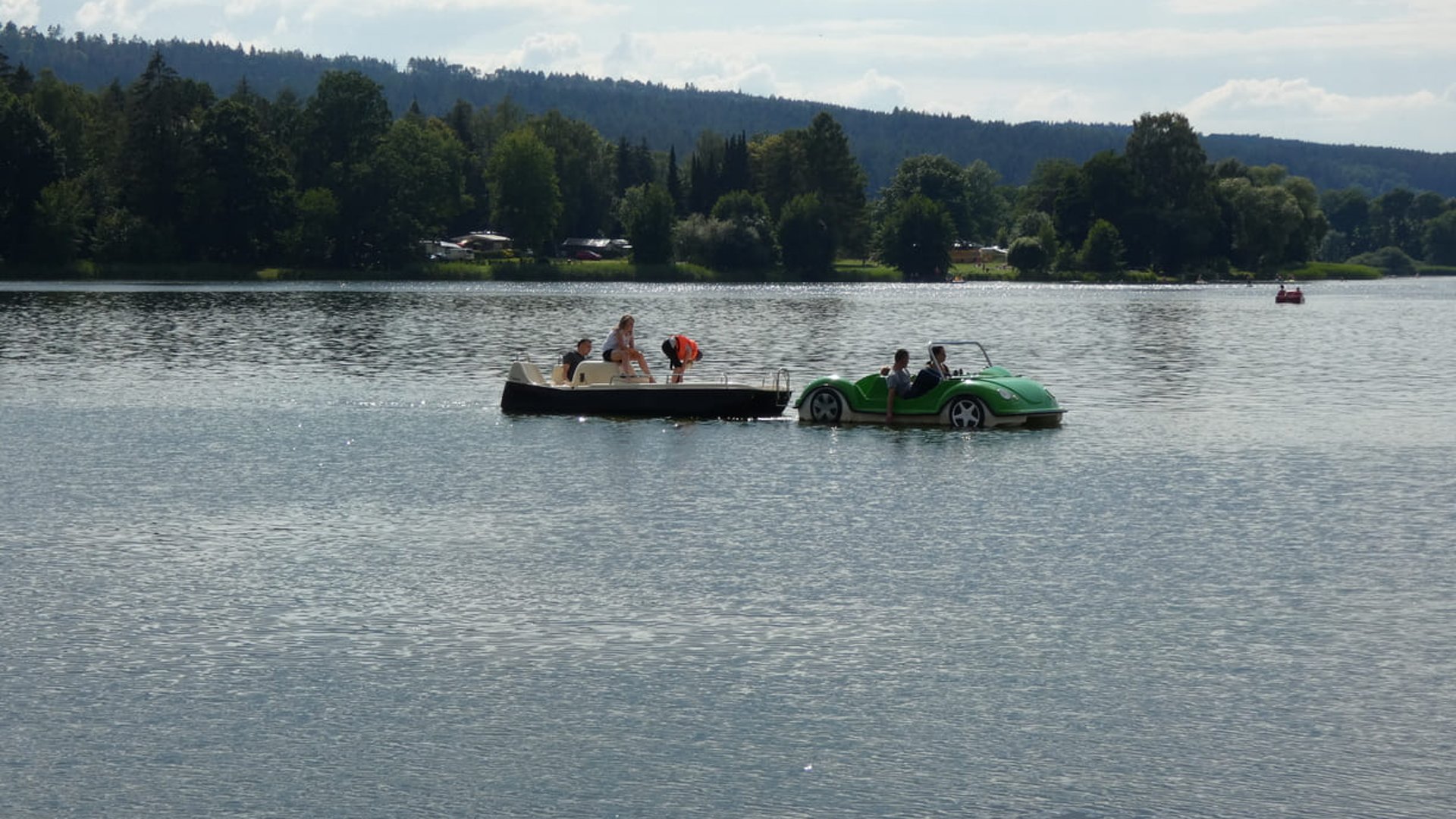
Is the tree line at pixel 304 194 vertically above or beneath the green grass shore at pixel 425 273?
above

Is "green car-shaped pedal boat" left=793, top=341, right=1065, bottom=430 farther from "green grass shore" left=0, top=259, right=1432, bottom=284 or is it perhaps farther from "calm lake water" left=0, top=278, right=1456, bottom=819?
"green grass shore" left=0, top=259, right=1432, bottom=284

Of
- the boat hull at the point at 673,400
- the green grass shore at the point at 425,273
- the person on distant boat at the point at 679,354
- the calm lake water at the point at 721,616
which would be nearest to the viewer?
the calm lake water at the point at 721,616

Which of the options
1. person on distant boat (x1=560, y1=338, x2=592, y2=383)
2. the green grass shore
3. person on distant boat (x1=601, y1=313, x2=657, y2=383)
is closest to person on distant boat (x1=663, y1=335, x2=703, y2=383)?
person on distant boat (x1=601, y1=313, x2=657, y2=383)

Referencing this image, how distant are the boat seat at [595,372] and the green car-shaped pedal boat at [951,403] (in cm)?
495

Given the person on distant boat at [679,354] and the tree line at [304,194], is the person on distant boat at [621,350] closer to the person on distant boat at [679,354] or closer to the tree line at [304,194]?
the person on distant boat at [679,354]

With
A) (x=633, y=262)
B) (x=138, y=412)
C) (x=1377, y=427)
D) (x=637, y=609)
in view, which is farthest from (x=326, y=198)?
(x=637, y=609)

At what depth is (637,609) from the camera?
1734cm

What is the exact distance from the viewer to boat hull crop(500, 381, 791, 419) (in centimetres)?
3847

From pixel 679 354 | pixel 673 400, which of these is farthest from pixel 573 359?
pixel 673 400

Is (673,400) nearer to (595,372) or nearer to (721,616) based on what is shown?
(595,372)

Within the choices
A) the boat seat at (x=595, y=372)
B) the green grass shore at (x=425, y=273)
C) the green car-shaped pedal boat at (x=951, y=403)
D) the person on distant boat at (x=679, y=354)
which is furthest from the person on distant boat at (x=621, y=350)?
the green grass shore at (x=425, y=273)

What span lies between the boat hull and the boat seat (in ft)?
1.80

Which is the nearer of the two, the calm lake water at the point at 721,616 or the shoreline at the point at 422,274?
the calm lake water at the point at 721,616

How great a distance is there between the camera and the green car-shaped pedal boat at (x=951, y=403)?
3594cm
